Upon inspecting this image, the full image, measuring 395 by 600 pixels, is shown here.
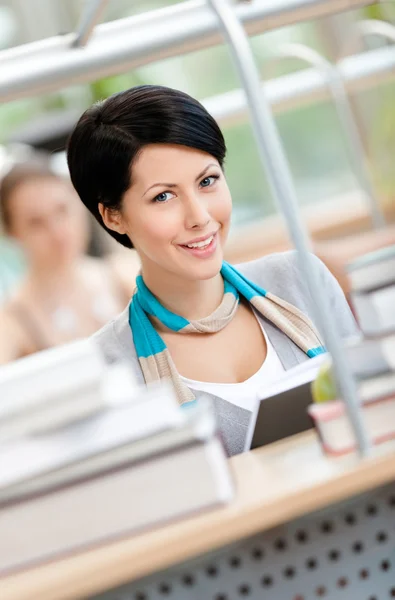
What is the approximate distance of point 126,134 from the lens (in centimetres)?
183

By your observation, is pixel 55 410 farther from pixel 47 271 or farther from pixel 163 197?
pixel 47 271

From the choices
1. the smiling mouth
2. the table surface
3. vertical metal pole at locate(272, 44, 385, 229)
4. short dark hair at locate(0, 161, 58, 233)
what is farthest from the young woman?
vertical metal pole at locate(272, 44, 385, 229)

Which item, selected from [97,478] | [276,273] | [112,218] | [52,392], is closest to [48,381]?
[52,392]

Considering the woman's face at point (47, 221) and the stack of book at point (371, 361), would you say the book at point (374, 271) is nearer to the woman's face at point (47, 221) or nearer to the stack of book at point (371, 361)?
the stack of book at point (371, 361)

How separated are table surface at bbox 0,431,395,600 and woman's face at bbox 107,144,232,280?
766 millimetres

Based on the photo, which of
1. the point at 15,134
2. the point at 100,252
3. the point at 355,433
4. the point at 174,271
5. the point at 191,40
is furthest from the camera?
the point at 15,134

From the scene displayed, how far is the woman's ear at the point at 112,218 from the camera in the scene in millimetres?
1959

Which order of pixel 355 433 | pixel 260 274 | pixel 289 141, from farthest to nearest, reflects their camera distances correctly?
pixel 289 141
pixel 260 274
pixel 355 433

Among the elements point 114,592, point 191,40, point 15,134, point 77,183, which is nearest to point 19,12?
point 15,134

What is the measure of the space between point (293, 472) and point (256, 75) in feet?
1.67

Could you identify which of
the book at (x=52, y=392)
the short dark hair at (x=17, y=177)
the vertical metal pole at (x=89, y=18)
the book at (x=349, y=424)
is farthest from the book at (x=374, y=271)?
the short dark hair at (x=17, y=177)

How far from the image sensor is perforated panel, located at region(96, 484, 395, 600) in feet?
3.91

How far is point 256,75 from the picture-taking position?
116 centimetres

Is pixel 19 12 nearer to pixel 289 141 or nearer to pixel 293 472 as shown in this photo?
pixel 289 141
